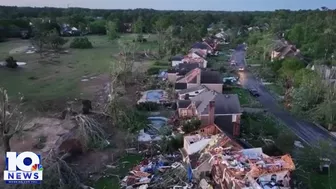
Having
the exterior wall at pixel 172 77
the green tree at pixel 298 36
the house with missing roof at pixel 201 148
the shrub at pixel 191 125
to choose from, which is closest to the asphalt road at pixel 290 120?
the shrub at pixel 191 125

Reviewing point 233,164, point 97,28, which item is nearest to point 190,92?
point 233,164

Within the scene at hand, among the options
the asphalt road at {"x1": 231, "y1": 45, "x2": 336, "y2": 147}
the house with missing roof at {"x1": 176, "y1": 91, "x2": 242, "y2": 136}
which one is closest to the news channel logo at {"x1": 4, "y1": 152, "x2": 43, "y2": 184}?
the house with missing roof at {"x1": 176, "y1": 91, "x2": 242, "y2": 136}

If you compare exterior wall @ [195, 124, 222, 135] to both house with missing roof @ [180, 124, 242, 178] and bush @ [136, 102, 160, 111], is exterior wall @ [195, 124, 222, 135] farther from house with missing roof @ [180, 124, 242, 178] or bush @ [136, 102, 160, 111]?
bush @ [136, 102, 160, 111]

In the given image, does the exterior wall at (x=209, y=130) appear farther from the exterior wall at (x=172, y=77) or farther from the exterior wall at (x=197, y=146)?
the exterior wall at (x=172, y=77)

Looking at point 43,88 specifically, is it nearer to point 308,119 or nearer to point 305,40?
point 308,119

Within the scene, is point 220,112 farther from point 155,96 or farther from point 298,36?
point 298,36

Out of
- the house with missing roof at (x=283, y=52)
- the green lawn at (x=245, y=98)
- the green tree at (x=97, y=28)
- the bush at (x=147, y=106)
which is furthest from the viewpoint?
the green tree at (x=97, y=28)
